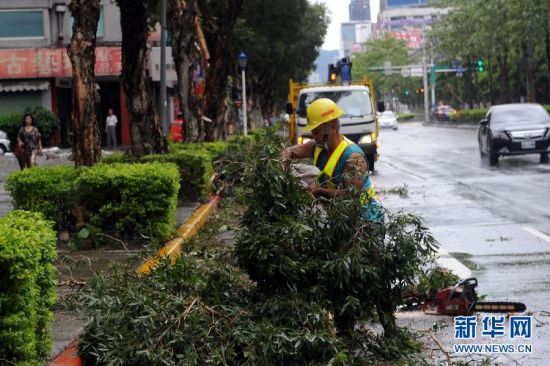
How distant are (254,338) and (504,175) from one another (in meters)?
18.2

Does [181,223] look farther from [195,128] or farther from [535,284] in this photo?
[195,128]

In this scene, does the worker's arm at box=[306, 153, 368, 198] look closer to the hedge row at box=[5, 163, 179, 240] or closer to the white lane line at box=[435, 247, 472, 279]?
the white lane line at box=[435, 247, 472, 279]

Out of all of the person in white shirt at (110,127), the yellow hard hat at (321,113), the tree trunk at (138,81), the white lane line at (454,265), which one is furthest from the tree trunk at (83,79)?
the person in white shirt at (110,127)

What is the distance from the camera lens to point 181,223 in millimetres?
15008

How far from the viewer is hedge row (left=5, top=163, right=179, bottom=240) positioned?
1245 cm

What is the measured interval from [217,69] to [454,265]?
1825 centimetres

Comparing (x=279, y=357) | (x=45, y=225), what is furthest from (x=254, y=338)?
(x=45, y=225)

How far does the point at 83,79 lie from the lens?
13930 millimetres

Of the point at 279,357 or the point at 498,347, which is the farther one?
the point at 498,347

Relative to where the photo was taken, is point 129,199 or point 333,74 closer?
point 129,199

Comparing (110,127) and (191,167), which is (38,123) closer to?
(110,127)

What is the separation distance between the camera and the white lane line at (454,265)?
10.3m

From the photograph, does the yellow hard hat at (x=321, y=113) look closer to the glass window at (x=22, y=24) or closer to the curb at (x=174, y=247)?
the curb at (x=174, y=247)

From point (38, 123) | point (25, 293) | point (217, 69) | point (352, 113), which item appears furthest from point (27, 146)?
point (38, 123)
